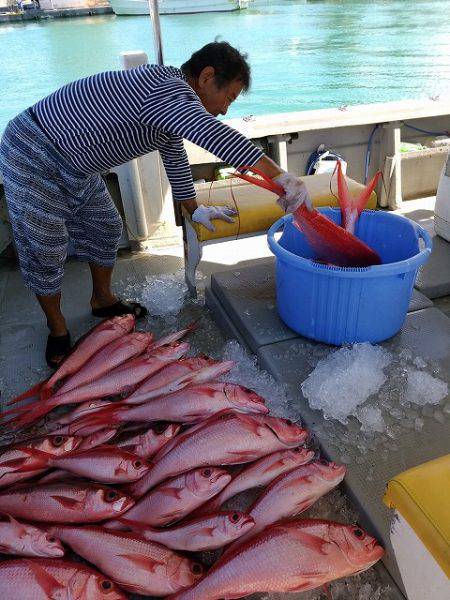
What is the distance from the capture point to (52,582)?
1302mm

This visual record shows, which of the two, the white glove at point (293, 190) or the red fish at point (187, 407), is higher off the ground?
the white glove at point (293, 190)

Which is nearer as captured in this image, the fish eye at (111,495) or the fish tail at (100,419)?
the fish eye at (111,495)

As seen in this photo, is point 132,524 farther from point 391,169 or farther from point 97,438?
point 391,169

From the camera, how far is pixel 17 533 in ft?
4.65

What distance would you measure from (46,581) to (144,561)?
28cm

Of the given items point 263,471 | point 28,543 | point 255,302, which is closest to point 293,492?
point 263,471

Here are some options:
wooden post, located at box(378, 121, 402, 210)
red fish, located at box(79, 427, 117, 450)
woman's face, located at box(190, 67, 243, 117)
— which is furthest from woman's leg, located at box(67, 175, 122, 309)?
wooden post, located at box(378, 121, 402, 210)

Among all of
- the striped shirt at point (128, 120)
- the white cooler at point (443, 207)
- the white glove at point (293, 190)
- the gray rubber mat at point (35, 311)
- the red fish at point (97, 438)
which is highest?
the striped shirt at point (128, 120)

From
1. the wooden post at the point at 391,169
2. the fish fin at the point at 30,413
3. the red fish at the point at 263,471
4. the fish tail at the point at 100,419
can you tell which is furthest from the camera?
the wooden post at the point at 391,169

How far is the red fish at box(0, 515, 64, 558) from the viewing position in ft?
4.60

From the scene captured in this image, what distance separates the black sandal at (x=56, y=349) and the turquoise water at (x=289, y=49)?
1237cm

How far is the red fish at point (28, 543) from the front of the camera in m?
1.40

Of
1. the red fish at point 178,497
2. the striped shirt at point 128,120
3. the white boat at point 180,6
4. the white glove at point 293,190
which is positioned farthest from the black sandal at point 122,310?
the white boat at point 180,6

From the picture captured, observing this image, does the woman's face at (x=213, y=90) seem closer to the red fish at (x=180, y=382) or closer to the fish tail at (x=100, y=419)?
the red fish at (x=180, y=382)
